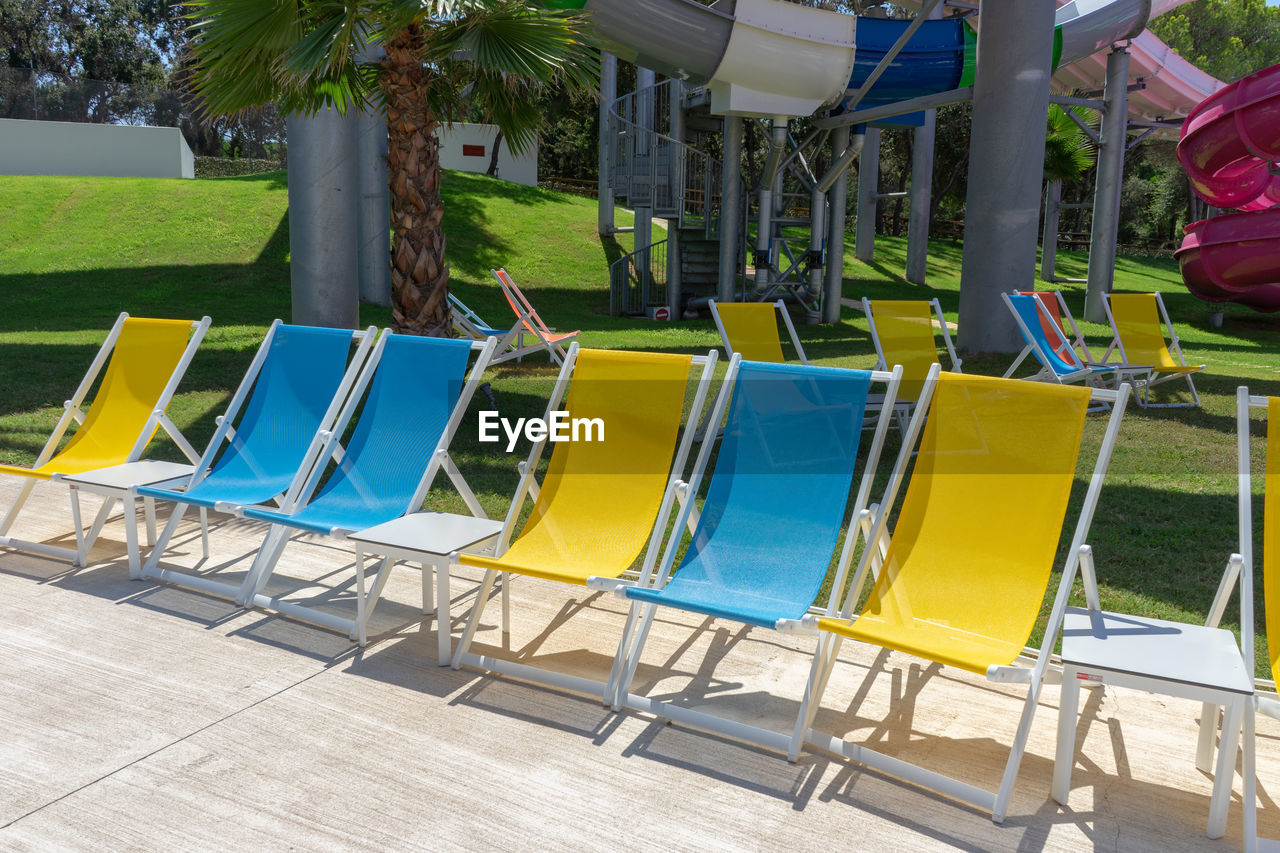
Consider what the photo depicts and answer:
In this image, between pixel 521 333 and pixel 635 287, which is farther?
pixel 635 287

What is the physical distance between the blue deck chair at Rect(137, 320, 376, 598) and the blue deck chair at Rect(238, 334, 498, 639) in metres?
0.12

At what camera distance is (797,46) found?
42.9ft

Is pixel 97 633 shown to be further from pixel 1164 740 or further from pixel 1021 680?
pixel 1164 740

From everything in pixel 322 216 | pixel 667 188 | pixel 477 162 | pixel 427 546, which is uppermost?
pixel 477 162

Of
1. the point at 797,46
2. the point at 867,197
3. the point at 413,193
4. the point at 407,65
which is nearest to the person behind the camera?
the point at 407,65

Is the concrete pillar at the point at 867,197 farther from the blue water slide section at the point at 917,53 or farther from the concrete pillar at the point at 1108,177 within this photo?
the blue water slide section at the point at 917,53

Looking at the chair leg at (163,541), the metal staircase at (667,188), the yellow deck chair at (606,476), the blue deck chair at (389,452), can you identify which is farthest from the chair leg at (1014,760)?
the metal staircase at (667,188)

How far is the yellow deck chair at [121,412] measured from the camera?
4973 millimetres

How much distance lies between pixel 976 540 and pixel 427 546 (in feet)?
A: 6.31

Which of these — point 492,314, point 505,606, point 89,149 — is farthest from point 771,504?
point 89,149

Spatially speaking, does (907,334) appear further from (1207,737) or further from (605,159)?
(605,159)

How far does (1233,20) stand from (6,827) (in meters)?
46.4

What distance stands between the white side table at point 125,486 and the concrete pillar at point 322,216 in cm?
559

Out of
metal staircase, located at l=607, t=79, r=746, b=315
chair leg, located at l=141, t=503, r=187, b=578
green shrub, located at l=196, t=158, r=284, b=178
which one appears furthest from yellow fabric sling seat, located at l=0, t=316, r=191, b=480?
green shrub, located at l=196, t=158, r=284, b=178
